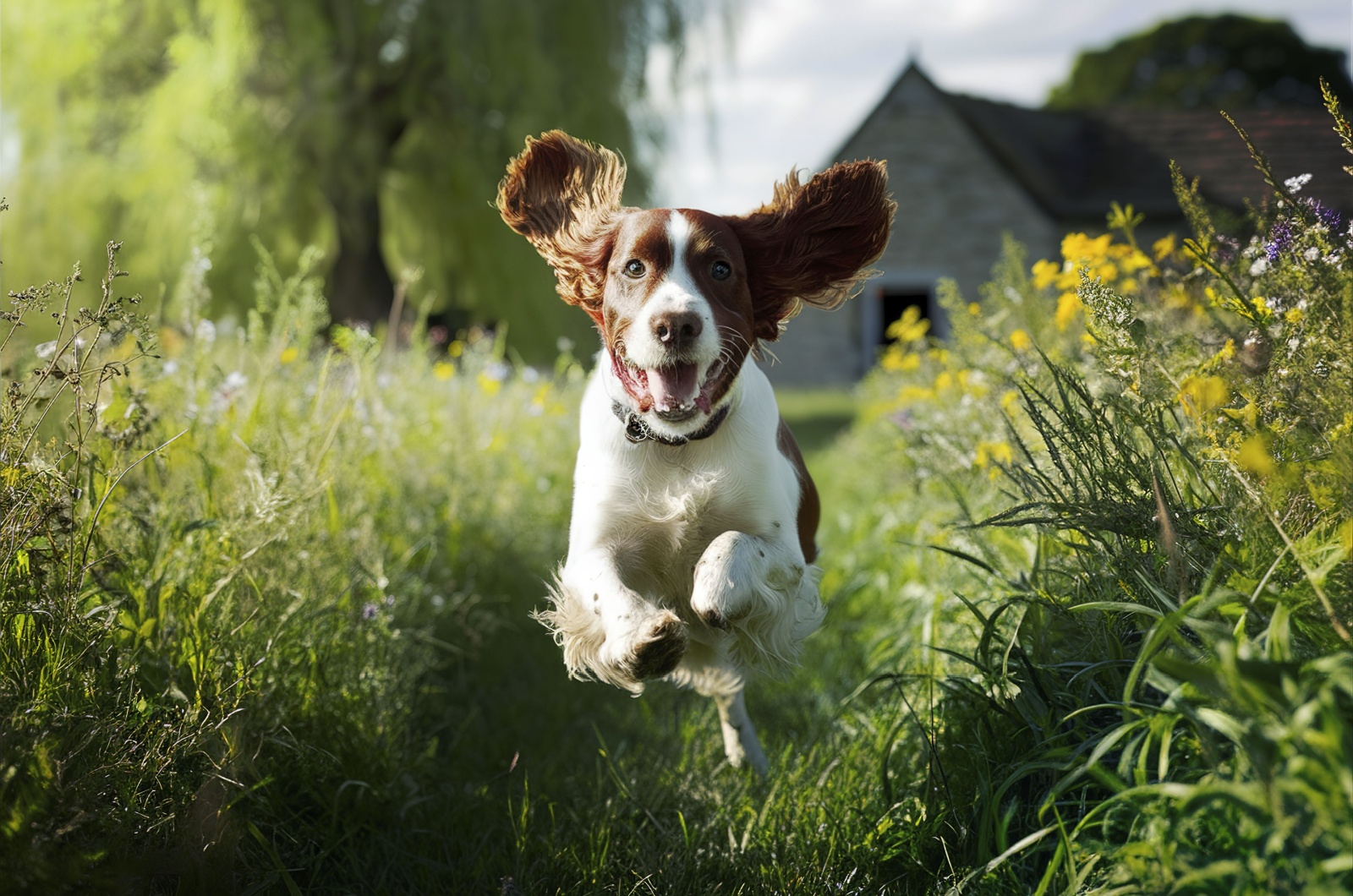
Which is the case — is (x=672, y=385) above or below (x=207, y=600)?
above

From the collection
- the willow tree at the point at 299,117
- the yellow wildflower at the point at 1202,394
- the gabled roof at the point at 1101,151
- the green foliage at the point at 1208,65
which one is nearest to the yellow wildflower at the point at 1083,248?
the yellow wildflower at the point at 1202,394

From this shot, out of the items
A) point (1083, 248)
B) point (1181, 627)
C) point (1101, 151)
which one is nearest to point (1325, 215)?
point (1181, 627)

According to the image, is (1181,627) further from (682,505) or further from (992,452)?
(992,452)

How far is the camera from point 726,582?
2.15m

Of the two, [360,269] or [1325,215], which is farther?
[360,269]

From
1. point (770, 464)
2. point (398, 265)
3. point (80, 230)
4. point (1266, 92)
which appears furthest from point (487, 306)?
point (1266, 92)

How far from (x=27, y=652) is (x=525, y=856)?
103 cm

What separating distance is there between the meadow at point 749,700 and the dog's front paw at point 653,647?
0.39 meters

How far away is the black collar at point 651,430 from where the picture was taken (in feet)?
7.54

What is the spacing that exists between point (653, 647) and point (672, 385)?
20.8 inches

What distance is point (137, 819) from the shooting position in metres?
1.82

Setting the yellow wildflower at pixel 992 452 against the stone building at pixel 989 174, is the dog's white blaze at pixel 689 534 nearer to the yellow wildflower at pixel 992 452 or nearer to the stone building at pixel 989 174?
the yellow wildflower at pixel 992 452

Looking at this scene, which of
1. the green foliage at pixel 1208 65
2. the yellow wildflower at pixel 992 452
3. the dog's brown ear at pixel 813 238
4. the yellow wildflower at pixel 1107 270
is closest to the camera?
the dog's brown ear at pixel 813 238

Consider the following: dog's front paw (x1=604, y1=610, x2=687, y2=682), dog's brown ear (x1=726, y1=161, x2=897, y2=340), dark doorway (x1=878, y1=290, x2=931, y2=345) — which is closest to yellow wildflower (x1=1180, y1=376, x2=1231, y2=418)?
dog's brown ear (x1=726, y1=161, x2=897, y2=340)
